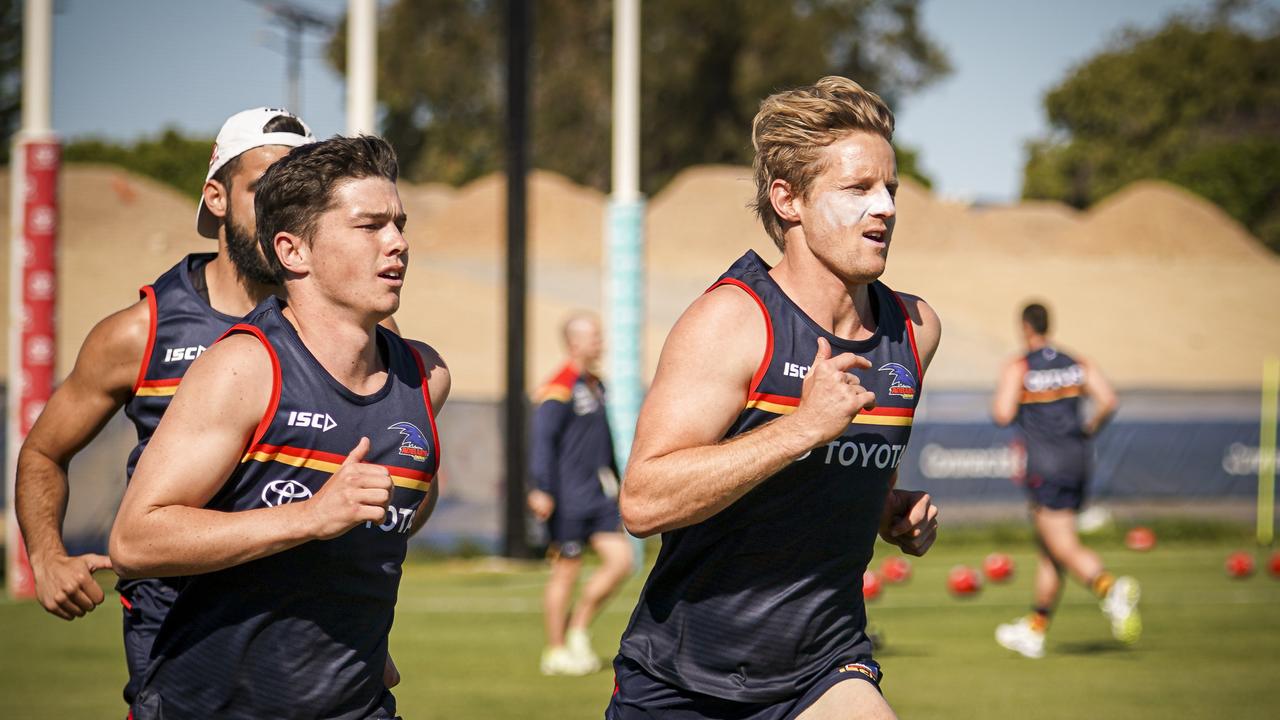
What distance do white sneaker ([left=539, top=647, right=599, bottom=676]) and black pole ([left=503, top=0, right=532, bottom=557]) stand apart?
630 cm

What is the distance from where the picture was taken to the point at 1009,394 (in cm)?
1132

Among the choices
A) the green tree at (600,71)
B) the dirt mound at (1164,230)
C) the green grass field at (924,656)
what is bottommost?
the green grass field at (924,656)

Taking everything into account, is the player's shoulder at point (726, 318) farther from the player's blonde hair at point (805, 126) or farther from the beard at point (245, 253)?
the beard at point (245, 253)

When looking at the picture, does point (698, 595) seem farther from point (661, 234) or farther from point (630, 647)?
point (661, 234)

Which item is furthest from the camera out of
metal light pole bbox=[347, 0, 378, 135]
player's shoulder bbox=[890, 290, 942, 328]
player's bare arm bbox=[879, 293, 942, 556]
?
metal light pole bbox=[347, 0, 378, 135]

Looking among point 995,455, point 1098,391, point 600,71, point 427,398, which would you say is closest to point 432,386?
point 427,398

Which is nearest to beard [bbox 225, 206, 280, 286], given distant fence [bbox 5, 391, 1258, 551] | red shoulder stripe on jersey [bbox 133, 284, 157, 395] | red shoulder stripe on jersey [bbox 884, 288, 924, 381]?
red shoulder stripe on jersey [bbox 133, 284, 157, 395]

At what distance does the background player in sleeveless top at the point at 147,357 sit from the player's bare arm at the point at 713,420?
1283 millimetres

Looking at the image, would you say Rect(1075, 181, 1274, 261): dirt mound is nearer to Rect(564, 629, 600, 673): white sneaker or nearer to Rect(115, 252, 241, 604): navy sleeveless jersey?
Rect(564, 629, 600, 673): white sneaker

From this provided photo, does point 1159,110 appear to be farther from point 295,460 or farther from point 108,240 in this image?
point 295,460

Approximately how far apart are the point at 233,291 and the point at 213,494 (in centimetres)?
126

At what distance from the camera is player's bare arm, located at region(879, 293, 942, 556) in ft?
14.0

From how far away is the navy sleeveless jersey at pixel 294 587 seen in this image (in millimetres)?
3547

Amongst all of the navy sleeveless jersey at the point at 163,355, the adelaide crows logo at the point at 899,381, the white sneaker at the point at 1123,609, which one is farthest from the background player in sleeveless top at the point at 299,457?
the white sneaker at the point at 1123,609
